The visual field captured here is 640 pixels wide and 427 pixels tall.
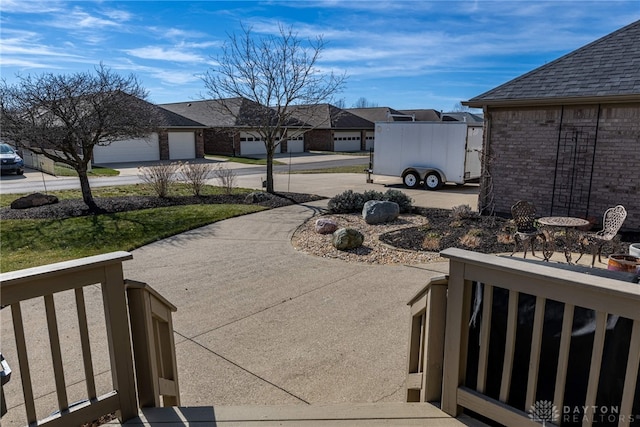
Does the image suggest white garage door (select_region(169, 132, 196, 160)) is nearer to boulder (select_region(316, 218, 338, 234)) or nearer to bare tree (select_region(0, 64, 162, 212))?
bare tree (select_region(0, 64, 162, 212))

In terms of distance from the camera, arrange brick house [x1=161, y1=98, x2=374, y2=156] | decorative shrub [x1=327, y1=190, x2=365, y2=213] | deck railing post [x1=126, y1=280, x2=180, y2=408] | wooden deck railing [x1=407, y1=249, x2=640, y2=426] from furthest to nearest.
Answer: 1. brick house [x1=161, y1=98, x2=374, y2=156]
2. decorative shrub [x1=327, y1=190, x2=365, y2=213]
3. deck railing post [x1=126, y1=280, x2=180, y2=408]
4. wooden deck railing [x1=407, y1=249, x2=640, y2=426]

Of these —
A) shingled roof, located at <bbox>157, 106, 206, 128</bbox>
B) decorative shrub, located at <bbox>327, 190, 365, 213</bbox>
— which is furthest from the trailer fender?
shingled roof, located at <bbox>157, 106, 206, 128</bbox>

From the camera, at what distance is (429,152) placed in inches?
630

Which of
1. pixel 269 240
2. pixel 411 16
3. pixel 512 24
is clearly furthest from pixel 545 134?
pixel 269 240

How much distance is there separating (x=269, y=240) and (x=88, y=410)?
20.2 ft

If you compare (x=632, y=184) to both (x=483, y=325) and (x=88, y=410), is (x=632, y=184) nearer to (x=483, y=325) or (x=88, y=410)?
(x=483, y=325)

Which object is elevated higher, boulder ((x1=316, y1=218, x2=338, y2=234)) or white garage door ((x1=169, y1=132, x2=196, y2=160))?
white garage door ((x1=169, y1=132, x2=196, y2=160))

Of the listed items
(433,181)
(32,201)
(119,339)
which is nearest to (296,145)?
(433,181)

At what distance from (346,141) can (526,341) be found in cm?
4130

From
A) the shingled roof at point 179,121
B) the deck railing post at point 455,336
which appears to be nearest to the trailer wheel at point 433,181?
the deck railing post at point 455,336

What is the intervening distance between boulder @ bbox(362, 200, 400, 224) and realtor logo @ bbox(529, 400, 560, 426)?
25.2ft

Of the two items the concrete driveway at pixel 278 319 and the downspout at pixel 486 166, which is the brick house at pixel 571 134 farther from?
the concrete driveway at pixel 278 319

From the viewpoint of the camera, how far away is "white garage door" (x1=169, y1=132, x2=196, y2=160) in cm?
3123

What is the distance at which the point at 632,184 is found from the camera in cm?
890
